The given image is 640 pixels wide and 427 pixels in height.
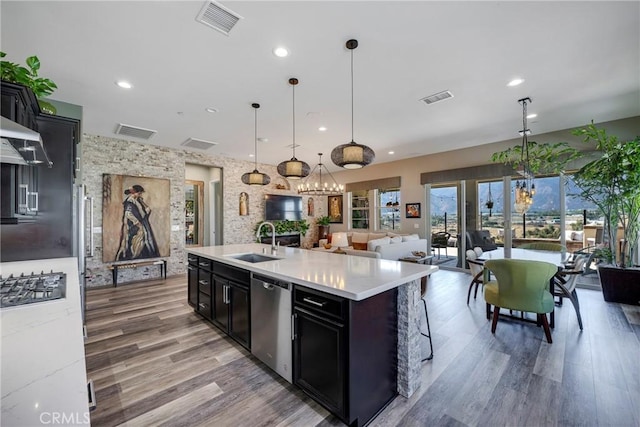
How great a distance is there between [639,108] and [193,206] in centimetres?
998

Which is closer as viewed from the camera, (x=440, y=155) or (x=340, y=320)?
(x=340, y=320)

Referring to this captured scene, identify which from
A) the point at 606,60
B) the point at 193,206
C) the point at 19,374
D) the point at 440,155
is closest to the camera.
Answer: the point at 19,374

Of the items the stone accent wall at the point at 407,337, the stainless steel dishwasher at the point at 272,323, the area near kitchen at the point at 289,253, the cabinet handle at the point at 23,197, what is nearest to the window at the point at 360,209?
the area near kitchen at the point at 289,253

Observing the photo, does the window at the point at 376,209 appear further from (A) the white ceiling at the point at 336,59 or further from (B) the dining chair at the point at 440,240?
(A) the white ceiling at the point at 336,59

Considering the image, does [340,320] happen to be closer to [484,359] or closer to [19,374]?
[19,374]

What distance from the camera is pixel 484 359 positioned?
265 cm

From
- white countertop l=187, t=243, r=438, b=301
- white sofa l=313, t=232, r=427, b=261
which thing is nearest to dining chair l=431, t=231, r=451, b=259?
white sofa l=313, t=232, r=427, b=261

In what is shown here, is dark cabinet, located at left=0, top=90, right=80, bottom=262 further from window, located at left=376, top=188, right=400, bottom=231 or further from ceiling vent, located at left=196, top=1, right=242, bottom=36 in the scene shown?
window, located at left=376, top=188, right=400, bottom=231

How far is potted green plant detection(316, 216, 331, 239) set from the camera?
10.1 metres

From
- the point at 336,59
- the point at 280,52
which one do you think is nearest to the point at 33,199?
the point at 280,52

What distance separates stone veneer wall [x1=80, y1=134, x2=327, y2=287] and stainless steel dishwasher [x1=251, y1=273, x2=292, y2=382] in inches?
185

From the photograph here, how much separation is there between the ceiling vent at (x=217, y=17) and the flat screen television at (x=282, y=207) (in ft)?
20.2

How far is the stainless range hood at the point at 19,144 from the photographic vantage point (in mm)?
1245

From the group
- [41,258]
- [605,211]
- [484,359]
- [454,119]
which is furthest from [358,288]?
[605,211]
